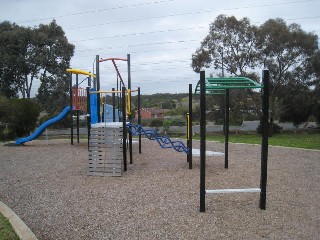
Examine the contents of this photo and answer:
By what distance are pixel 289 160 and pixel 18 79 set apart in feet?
85.4

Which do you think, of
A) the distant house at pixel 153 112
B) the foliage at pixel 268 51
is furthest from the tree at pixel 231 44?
the distant house at pixel 153 112

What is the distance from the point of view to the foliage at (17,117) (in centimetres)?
1905

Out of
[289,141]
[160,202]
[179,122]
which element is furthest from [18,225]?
[179,122]

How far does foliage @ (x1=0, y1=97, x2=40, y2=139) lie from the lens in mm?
19047

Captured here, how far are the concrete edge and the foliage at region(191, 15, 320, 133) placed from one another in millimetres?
22586

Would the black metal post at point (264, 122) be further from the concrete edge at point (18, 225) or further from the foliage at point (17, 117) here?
the foliage at point (17, 117)

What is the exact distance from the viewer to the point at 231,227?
4.16 meters

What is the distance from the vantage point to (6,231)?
3998 millimetres

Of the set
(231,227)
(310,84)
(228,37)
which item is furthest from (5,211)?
(310,84)

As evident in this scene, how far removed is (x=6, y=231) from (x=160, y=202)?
2250 mm

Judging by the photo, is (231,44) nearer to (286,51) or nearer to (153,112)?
(286,51)

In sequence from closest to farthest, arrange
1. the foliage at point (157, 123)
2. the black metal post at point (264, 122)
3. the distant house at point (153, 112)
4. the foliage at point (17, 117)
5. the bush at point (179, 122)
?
the black metal post at point (264, 122), the foliage at point (17, 117), the bush at point (179, 122), the foliage at point (157, 123), the distant house at point (153, 112)

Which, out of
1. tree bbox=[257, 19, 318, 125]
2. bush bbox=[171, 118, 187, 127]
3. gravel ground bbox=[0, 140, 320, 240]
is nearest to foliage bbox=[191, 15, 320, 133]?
tree bbox=[257, 19, 318, 125]

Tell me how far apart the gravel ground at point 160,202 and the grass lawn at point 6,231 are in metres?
0.27
